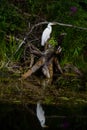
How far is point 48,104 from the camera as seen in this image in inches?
277

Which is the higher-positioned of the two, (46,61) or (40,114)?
(46,61)

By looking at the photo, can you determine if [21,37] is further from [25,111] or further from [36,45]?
[25,111]

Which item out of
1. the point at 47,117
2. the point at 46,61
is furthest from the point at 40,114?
the point at 46,61

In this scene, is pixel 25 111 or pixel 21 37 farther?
pixel 21 37

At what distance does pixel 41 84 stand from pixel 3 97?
140 cm

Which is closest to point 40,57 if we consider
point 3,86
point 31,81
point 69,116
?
point 31,81

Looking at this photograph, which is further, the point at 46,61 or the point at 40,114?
the point at 46,61

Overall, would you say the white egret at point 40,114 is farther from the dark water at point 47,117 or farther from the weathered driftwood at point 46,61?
the weathered driftwood at point 46,61

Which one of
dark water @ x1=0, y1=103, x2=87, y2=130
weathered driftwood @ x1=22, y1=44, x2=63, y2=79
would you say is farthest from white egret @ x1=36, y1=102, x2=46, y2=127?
weathered driftwood @ x1=22, y1=44, x2=63, y2=79

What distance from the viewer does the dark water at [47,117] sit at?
234 inches

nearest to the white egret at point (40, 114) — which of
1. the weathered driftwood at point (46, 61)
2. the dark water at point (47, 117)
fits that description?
the dark water at point (47, 117)

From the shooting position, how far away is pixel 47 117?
6391mm

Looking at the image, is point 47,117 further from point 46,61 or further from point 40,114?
point 46,61

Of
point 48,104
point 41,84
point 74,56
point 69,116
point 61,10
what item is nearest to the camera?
point 69,116
